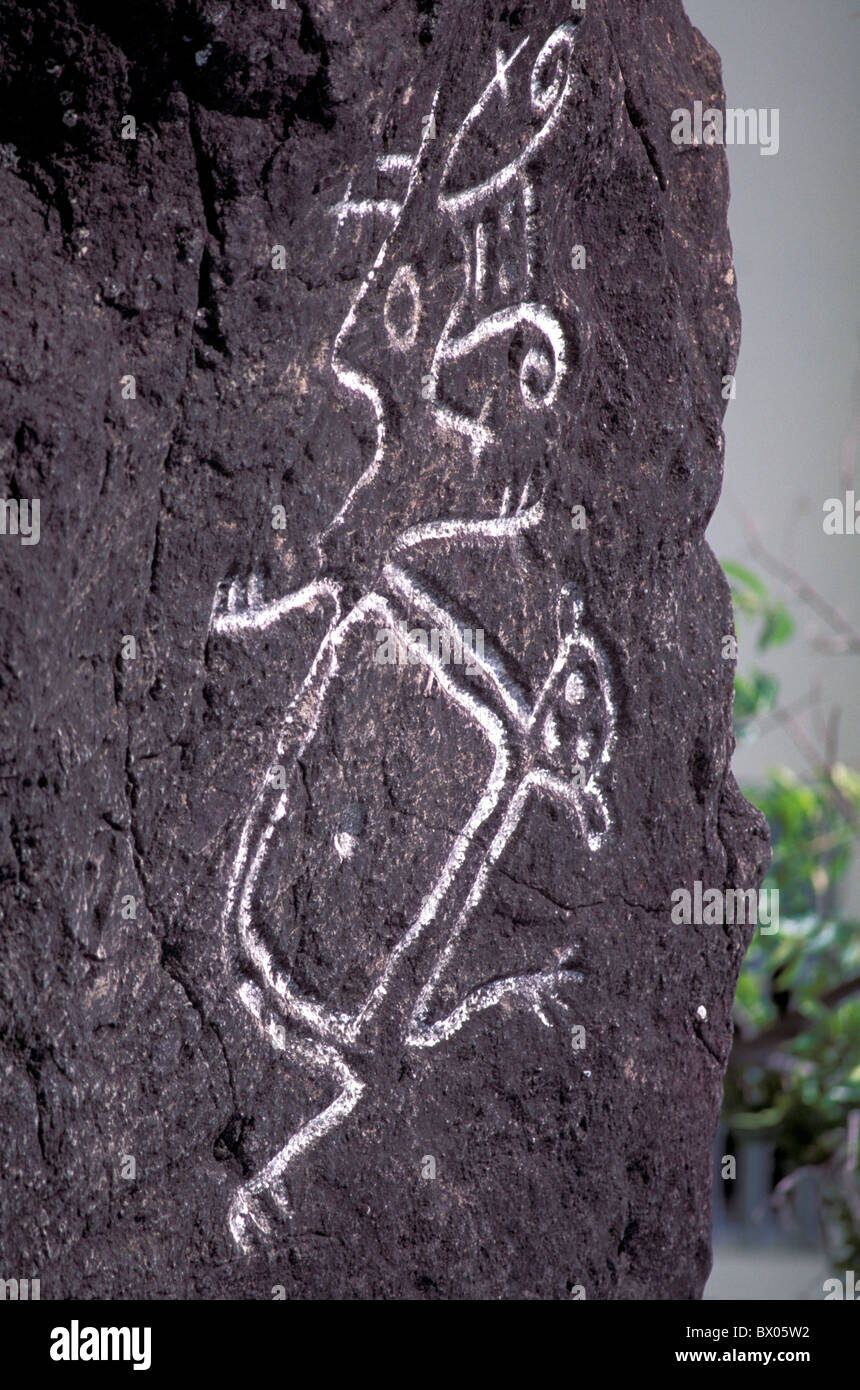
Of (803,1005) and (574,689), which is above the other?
(574,689)

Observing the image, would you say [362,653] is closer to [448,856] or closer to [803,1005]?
[448,856]

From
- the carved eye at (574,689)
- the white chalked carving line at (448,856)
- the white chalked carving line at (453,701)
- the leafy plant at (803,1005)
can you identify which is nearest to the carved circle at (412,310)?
the white chalked carving line at (453,701)

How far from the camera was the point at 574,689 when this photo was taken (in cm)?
182

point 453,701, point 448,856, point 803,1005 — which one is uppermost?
point 453,701

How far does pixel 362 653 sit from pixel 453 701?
14 cm

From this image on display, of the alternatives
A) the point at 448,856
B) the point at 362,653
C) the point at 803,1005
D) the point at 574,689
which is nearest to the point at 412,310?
the point at 362,653

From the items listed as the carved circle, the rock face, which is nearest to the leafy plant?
the rock face

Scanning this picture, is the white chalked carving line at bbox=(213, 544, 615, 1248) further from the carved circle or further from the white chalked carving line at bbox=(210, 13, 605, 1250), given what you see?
the carved circle

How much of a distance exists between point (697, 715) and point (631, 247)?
0.60 meters

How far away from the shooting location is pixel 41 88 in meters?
1.44

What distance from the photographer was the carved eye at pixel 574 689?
1.82m

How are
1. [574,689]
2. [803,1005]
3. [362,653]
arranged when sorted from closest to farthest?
[362,653]
[574,689]
[803,1005]

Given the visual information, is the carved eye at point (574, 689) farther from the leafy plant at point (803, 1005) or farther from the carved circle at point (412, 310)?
the leafy plant at point (803, 1005)

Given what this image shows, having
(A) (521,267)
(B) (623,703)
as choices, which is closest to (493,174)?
(A) (521,267)
